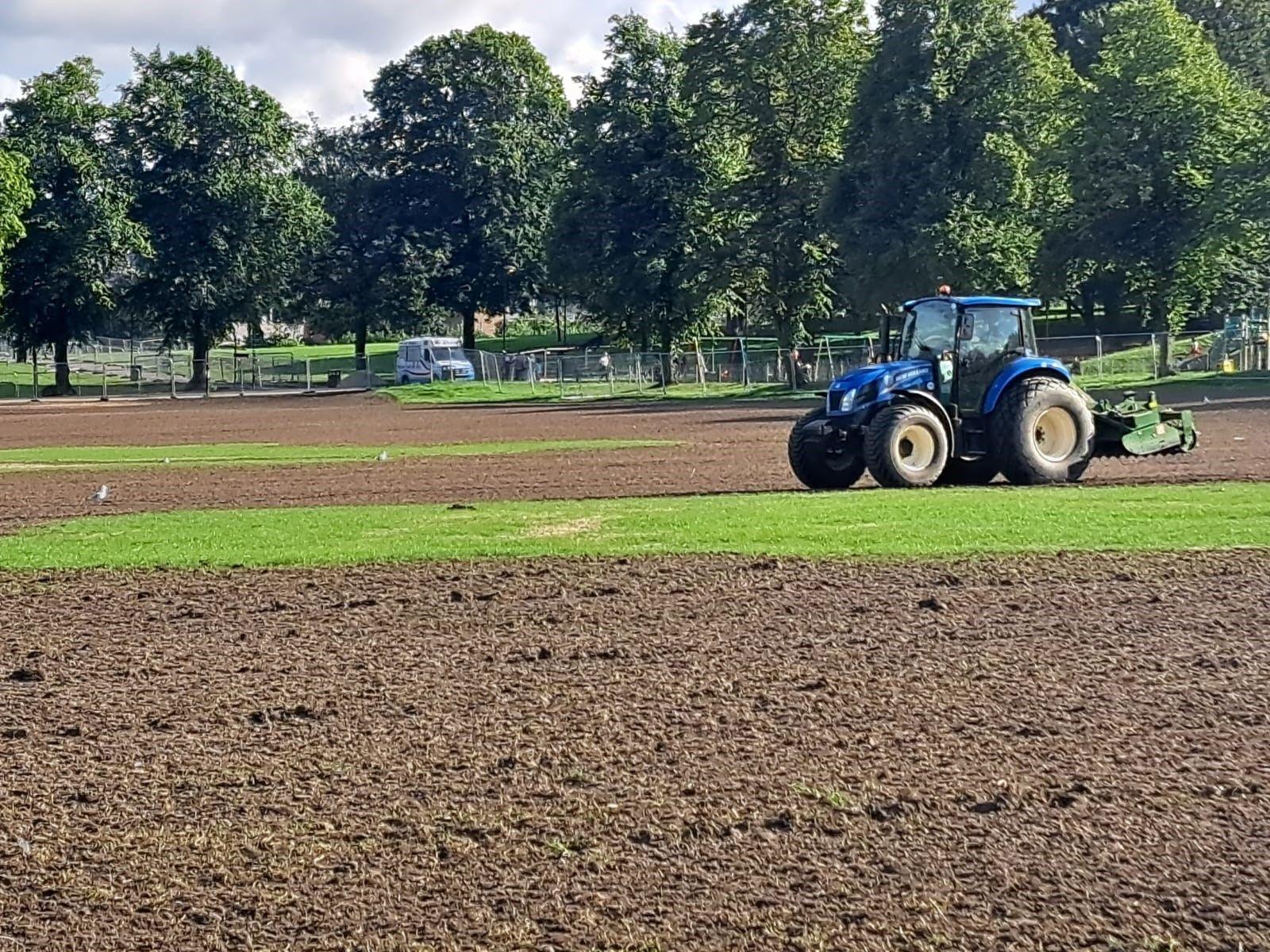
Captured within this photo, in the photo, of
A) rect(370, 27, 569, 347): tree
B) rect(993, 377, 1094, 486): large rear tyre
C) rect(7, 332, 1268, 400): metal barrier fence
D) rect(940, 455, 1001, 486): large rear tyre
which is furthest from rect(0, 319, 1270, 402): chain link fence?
rect(993, 377, 1094, 486): large rear tyre

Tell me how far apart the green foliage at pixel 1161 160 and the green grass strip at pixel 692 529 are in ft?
119

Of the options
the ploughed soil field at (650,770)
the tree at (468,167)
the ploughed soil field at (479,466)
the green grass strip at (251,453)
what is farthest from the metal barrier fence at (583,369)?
the ploughed soil field at (650,770)

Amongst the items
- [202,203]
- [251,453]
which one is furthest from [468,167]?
[251,453]

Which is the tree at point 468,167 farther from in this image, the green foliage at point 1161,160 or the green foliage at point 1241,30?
the green foliage at point 1161,160

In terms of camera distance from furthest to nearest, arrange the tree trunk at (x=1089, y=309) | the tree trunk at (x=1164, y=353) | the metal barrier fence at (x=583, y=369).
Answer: the tree trunk at (x=1089, y=309)
the metal barrier fence at (x=583, y=369)
the tree trunk at (x=1164, y=353)

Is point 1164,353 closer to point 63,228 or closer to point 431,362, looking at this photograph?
point 431,362

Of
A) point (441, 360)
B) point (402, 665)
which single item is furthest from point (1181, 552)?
point (441, 360)

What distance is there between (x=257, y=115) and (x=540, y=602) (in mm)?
78915

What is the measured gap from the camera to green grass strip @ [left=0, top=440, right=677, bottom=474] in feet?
96.0

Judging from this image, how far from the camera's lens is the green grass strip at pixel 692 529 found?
50.0 feet

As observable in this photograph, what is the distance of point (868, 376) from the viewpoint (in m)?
20.7

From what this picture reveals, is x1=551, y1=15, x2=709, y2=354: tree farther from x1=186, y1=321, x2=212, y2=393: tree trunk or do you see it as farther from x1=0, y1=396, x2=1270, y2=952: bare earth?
x1=0, y1=396, x2=1270, y2=952: bare earth

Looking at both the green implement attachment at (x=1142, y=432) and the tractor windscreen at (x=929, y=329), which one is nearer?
the tractor windscreen at (x=929, y=329)

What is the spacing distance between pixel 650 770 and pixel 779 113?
57.5m
